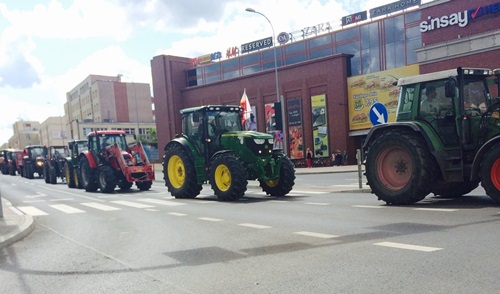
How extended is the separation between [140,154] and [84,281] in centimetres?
1533

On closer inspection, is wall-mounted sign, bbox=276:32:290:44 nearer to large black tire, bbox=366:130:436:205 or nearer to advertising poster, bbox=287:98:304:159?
advertising poster, bbox=287:98:304:159

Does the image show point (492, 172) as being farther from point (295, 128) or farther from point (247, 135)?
point (295, 128)

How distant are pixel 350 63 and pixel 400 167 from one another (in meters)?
31.3

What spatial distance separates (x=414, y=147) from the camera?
912cm

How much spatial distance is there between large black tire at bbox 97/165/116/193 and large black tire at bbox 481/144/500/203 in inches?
603

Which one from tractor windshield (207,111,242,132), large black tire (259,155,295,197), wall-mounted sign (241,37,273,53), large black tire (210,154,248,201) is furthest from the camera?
wall-mounted sign (241,37,273,53)

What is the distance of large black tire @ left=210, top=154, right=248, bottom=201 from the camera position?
12.6 meters

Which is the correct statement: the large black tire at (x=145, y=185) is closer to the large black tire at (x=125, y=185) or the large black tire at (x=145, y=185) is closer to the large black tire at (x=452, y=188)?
the large black tire at (x=125, y=185)

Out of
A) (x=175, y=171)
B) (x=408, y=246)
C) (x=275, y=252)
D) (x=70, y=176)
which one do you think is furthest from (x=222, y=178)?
(x=70, y=176)

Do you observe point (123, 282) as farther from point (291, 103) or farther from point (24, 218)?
point (291, 103)

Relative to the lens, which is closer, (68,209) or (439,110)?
(439,110)

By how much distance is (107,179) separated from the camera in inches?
772

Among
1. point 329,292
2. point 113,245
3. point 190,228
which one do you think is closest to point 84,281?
point 113,245

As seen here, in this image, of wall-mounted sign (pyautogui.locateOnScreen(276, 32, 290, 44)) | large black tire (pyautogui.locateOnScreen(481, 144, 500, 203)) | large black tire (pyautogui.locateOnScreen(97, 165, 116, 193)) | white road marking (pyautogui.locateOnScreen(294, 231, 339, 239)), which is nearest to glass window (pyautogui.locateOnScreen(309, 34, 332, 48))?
wall-mounted sign (pyautogui.locateOnScreen(276, 32, 290, 44))
